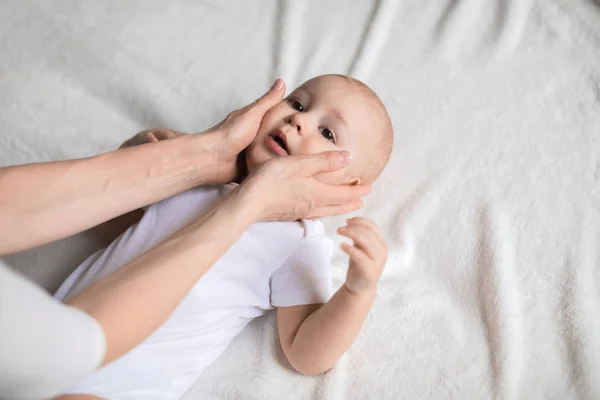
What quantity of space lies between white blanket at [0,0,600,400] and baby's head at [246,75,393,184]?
173 millimetres

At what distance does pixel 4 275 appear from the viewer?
70 centimetres

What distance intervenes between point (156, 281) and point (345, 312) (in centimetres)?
31

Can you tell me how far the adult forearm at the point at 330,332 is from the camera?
1033mm

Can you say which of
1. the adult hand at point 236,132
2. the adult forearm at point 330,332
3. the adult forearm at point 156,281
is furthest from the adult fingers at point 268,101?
the adult forearm at point 330,332

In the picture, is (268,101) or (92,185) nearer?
(92,185)

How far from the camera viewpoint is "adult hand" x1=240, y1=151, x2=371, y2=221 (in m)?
1.04

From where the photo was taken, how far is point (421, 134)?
4.60 feet

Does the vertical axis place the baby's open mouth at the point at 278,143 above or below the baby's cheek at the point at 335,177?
above

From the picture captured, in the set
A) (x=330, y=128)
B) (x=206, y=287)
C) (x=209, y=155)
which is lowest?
(x=206, y=287)

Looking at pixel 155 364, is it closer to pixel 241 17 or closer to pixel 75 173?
pixel 75 173

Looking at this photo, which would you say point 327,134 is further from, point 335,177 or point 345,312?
point 345,312

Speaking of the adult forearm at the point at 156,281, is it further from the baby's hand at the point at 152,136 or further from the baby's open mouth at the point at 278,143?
the baby's hand at the point at 152,136

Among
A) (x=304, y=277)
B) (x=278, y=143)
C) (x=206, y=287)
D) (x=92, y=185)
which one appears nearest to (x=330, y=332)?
(x=304, y=277)

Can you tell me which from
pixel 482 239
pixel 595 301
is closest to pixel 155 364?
pixel 482 239
